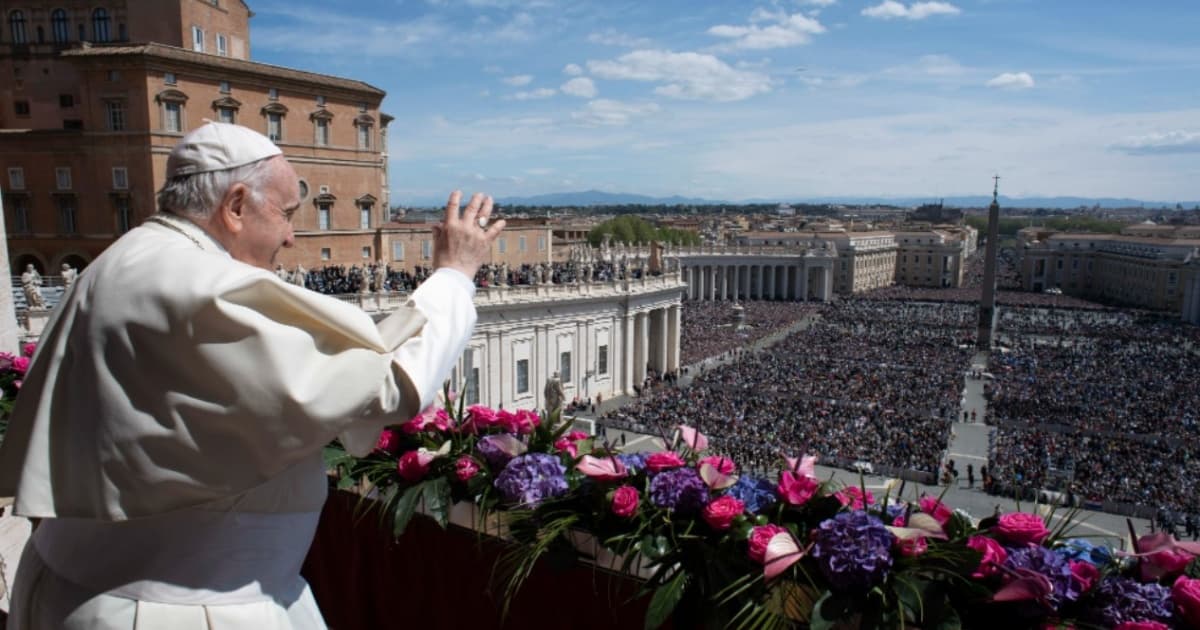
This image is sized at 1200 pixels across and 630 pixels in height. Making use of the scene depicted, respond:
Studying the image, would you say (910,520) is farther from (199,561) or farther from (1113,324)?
(1113,324)

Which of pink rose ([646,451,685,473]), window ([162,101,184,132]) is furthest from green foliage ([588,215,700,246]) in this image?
pink rose ([646,451,685,473])

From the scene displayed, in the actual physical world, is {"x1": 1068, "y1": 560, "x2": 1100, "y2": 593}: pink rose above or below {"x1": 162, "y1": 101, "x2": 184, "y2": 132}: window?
below

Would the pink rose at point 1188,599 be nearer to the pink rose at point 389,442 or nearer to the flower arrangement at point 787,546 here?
the flower arrangement at point 787,546

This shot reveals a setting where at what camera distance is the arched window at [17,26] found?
3016 centimetres

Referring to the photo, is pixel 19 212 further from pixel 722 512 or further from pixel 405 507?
pixel 722 512

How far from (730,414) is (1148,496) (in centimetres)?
1434

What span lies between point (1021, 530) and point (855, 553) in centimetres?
81

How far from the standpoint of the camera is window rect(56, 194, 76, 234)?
95.8ft

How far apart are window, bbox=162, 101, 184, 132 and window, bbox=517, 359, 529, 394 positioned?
624 inches

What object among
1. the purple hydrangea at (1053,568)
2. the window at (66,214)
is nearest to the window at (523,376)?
the window at (66,214)

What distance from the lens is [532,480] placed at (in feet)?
12.6

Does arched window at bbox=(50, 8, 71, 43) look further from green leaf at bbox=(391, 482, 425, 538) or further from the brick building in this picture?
green leaf at bbox=(391, 482, 425, 538)

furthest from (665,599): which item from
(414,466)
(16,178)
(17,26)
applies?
(17,26)

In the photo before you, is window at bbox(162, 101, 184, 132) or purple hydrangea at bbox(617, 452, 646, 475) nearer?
purple hydrangea at bbox(617, 452, 646, 475)
